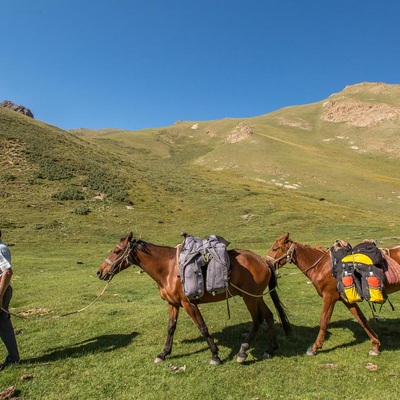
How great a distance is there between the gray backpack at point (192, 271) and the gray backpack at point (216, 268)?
0.16 m

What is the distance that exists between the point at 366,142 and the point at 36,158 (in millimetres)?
99319

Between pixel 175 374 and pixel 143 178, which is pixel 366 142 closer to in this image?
pixel 143 178

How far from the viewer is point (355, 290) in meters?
7.02

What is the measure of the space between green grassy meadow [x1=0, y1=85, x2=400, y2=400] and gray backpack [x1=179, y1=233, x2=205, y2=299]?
1662mm

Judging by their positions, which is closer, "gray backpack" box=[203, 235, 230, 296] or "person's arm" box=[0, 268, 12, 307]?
"person's arm" box=[0, 268, 12, 307]

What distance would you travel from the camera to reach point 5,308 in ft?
21.9

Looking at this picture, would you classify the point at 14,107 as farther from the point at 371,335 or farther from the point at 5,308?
the point at 371,335

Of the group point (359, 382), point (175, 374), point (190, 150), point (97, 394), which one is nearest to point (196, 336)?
point (175, 374)

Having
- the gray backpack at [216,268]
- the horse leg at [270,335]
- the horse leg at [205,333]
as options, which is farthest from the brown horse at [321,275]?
the horse leg at [205,333]

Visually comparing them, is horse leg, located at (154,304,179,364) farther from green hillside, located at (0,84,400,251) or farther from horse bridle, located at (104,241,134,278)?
green hillside, located at (0,84,400,251)

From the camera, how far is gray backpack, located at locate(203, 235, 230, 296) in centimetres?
681

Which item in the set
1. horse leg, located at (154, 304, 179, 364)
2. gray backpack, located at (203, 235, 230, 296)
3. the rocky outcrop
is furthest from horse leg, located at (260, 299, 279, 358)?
the rocky outcrop

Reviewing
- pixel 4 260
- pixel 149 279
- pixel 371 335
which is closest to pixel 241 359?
pixel 371 335

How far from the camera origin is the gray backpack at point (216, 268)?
6.81 meters
